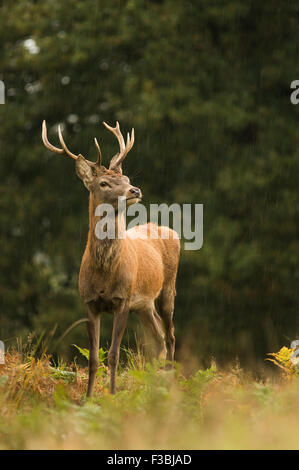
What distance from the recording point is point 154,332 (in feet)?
25.9

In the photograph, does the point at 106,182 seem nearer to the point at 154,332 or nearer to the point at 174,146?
the point at 154,332

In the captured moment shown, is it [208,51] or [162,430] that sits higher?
[208,51]

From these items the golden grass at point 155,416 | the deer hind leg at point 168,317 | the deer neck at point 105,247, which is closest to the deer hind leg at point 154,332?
the deer hind leg at point 168,317

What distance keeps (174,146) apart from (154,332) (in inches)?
299

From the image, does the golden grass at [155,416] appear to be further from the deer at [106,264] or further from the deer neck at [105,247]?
the deer neck at [105,247]

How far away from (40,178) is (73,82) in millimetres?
2092

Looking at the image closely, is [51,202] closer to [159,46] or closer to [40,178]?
[40,178]

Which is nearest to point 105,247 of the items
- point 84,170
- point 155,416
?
point 84,170

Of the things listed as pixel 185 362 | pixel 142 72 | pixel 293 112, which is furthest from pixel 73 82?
pixel 185 362

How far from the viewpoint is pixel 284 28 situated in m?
15.1

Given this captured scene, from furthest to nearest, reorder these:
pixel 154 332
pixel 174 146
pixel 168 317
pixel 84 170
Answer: pixel 174 146 < pixel 168 317 < pixel 154 332 < pixel 84 170

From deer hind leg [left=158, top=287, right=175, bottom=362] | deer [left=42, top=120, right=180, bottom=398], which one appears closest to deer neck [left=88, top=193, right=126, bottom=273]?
deer [left=42, top=120, right=180, bottom=398]

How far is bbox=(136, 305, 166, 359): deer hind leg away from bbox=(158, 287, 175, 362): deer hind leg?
0.49ft

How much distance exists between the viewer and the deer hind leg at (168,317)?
8109mm
